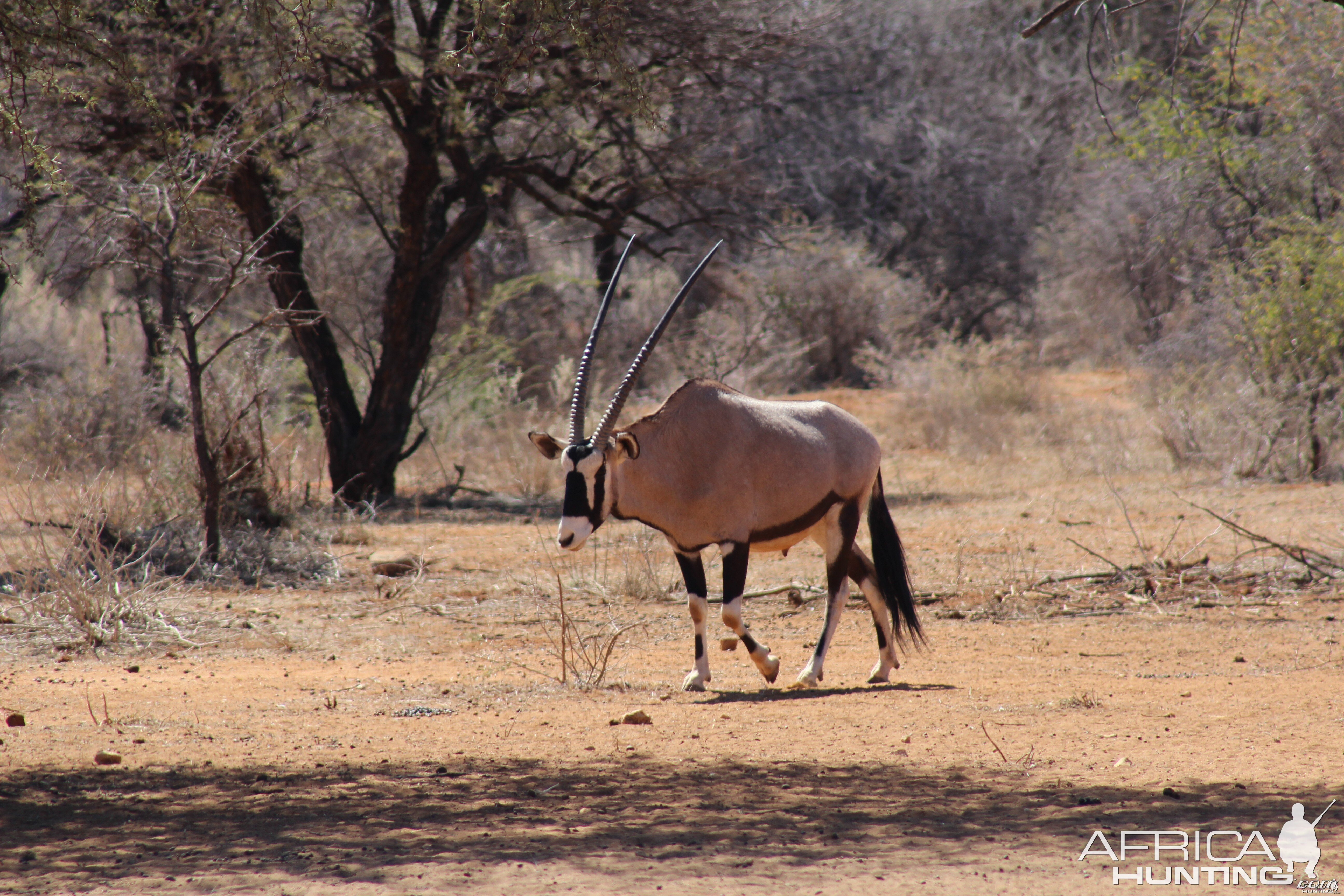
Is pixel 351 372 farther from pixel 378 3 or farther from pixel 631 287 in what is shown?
pixel 631 287

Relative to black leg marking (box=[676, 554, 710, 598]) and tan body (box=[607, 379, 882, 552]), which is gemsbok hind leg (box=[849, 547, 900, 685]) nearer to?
tan body (box=[607, 379, 882, 552])

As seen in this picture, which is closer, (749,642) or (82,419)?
(749,642)

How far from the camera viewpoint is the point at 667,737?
5195mm

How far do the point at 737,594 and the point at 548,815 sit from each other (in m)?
2.10

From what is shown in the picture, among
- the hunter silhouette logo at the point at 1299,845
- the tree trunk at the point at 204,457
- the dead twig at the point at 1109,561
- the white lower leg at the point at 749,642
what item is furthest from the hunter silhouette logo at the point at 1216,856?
the tree trunk at the point at 204,457

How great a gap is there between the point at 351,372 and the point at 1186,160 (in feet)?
36.6

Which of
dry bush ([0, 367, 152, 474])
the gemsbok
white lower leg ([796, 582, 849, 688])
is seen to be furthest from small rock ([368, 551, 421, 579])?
white lower leg ([796, 582, 849, 688])

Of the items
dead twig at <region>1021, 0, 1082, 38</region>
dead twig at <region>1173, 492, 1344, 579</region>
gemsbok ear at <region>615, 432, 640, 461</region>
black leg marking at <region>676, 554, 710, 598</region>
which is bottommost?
dead twig at <region>1173, 492, 1344, 579</region>

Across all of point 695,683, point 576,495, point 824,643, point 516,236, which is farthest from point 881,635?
point 516,236

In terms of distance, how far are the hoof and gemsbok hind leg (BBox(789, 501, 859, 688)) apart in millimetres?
549

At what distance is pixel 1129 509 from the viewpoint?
1223 cm

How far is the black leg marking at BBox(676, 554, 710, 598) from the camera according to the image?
611cm

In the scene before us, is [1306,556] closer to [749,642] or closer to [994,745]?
[749,642]

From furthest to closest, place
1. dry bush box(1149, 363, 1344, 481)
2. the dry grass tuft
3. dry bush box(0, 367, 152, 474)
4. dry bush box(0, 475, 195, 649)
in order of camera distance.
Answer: dry bush box(0, 367, 152, 474) → dry bush box(1149, 363, 1344, 481) → dry bush box(0, 475, 195, 649) → the dry grass tuft
